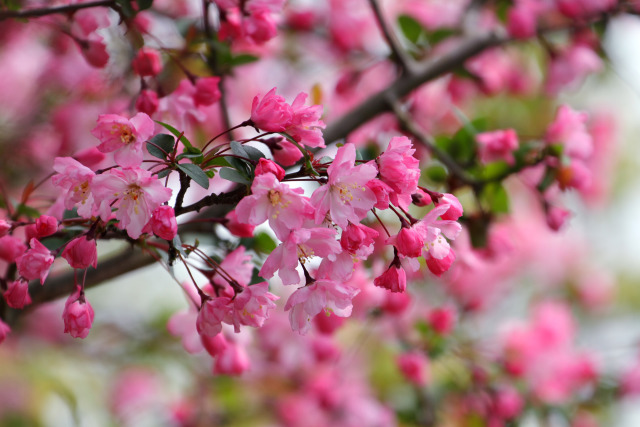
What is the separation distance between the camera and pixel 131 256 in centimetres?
83

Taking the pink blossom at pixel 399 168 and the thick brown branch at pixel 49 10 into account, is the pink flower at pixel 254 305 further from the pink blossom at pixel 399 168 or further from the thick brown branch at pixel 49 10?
the thick brown branch at pixel 49 10

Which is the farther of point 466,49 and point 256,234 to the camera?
point 466,49

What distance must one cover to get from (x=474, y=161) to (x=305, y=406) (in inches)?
37.9

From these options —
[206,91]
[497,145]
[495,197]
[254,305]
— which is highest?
[206,91]

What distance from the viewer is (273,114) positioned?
2.10 ft

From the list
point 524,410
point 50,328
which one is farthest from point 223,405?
point 524,410

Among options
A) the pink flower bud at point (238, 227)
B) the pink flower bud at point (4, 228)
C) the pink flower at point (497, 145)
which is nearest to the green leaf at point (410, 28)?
the pink flower at point (497, 145)

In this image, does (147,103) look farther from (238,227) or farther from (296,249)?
(296,249)

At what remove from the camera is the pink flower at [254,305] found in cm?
64

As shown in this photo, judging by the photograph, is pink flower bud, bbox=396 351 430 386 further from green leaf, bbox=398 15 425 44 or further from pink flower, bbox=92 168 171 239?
pink flower, bbox=92 168 171 239

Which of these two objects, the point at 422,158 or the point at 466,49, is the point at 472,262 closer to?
the point at 422,158

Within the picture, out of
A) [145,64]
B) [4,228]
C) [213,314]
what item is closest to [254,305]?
[213,314]

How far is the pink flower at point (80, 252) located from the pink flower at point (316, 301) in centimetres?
21

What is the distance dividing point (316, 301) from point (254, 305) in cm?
7
